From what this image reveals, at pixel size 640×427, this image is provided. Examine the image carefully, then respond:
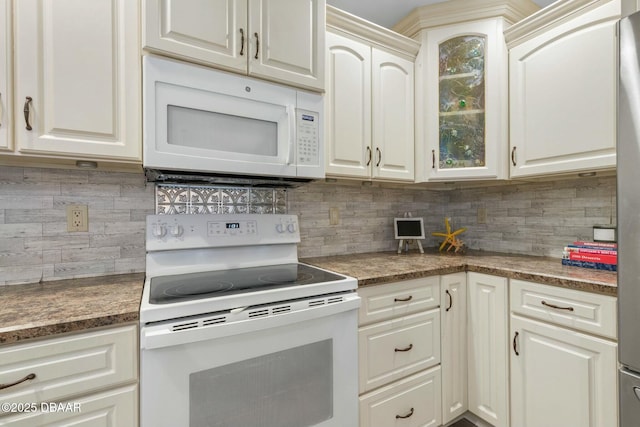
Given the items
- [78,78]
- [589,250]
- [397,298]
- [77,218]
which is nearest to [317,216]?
[397,298]

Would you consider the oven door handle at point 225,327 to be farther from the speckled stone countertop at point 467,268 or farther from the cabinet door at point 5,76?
the cabinet door at point 5,76

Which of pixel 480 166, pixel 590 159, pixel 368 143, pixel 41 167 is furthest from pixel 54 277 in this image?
pixel 590 159

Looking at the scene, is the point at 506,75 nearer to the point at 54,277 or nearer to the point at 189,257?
the point at 189,257

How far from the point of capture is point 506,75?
185 centimetres

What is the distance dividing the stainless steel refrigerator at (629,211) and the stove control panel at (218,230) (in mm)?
1347

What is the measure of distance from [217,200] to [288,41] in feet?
2.78

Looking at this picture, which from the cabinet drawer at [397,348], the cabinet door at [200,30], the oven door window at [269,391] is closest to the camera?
the oven door window at [269,391]

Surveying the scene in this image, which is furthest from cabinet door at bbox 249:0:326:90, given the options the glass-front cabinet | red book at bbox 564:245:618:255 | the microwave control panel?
red book at bbox 564:245:618:255

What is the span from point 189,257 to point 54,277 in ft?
1.76

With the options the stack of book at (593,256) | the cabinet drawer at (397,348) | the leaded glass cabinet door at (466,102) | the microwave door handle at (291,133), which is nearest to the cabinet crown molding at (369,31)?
the leaded glass cabinet door at (466,102)

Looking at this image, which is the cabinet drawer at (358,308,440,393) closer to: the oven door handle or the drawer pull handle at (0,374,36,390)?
the oven door handle

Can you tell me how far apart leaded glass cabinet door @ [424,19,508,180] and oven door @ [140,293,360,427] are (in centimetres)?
115

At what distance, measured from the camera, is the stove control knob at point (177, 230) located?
1.47 meters

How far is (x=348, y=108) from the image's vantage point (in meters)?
1.76
